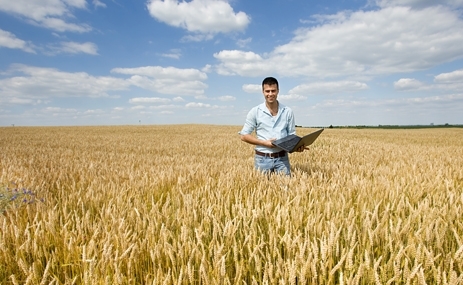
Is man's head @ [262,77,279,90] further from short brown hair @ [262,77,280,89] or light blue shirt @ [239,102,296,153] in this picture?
light blue shirt @ [239,102,296,153]

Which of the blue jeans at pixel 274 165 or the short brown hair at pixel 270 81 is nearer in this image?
the short brown hair at pixel 270 81

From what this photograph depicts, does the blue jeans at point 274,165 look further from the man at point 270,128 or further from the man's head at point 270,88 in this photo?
the man's head at point 270,88

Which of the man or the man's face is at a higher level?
the man's face

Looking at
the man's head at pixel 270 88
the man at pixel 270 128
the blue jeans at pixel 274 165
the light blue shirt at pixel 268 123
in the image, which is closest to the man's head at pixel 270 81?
the man's head at pixel 270 88

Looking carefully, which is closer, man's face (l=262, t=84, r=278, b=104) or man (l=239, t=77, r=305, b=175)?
man's face (l=262, t=84, r=278, b=104)

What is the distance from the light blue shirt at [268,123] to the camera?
16.4 ft

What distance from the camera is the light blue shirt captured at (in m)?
5.01

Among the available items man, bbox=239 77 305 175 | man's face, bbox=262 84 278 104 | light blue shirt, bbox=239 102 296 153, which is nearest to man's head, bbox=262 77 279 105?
man's face, bbox=262 84 278 104

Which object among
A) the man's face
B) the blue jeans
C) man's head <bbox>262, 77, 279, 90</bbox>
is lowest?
the blue jeans

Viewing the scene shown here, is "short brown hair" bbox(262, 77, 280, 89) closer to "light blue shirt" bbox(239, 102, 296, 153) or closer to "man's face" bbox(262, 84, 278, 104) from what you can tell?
"man's face" bbox(262, 84, 278, 104)

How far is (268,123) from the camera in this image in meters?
5.01

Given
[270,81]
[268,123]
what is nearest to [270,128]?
[268,123]

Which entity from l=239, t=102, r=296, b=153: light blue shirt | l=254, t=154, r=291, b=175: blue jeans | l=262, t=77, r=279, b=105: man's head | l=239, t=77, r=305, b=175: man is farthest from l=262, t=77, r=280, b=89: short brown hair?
l=254, t=154, r=291, b=175: blue jeans

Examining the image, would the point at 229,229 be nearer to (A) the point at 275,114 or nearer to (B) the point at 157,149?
(A) the point at 275,114
